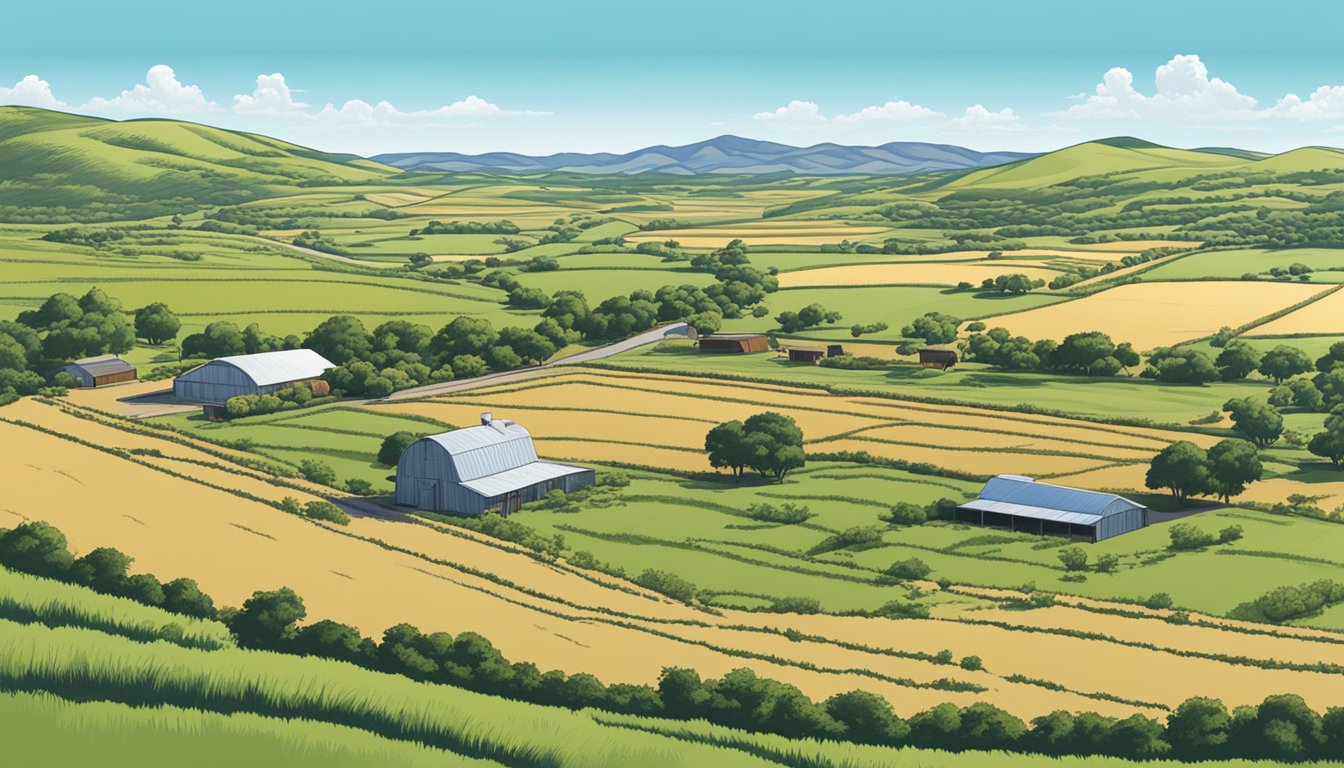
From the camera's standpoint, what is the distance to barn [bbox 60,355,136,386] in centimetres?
13875

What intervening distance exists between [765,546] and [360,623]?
2901cm

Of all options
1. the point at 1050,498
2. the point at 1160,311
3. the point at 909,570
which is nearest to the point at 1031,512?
the point at 1050,498

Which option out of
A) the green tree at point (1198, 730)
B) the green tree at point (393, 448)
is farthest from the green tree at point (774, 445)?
the green tree at point (1198, 730)

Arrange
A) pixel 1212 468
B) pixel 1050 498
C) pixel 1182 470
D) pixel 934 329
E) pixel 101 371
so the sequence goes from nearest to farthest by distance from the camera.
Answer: pixel 1050 498 → pixel 1212 468 → pixel 1182 470 → pixel 101 371 → pixel 934 329

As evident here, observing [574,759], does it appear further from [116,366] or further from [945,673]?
[116,366]

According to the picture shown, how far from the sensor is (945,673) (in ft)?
190

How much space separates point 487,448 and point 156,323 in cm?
8338

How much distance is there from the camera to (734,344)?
164 m

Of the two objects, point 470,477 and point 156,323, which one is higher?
point 156,323

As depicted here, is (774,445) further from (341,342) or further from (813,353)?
(341,342)

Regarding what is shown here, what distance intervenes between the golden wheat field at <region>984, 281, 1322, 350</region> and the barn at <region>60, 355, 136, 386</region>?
3810 inches

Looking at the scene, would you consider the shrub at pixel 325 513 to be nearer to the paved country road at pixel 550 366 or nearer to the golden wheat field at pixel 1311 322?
the paved country road at pixel 550 366

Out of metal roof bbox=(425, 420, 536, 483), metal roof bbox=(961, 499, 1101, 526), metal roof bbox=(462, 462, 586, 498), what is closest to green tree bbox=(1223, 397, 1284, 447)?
metal roof bbox=(961, 499, 1101, 526)

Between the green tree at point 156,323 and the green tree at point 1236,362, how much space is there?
114m
